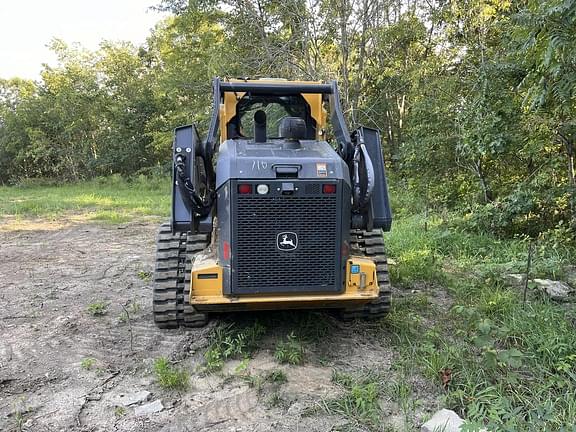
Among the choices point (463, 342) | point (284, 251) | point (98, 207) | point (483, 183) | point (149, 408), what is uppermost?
point (483, 183)

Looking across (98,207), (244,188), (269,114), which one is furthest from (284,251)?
(98,207)

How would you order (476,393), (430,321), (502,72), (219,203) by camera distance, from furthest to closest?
(502,72) < (430,321) < (219,203) < (476,393)

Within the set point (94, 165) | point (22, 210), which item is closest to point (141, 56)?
point (94, 165)

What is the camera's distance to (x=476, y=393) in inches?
132

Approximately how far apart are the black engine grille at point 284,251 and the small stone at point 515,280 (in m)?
2.60

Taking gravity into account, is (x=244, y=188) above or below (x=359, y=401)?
above

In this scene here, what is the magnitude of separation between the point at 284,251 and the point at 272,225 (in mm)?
213

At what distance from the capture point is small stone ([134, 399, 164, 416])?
328cm

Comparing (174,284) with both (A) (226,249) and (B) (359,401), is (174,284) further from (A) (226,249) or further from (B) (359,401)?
(B) (359,401)

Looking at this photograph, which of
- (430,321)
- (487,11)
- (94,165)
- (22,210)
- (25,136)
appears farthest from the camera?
(25,136)

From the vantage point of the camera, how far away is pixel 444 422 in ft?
9.62

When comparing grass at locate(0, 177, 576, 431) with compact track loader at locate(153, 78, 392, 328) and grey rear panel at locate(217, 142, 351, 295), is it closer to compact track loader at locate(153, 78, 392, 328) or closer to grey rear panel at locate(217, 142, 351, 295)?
compact track loader at locate(153, 78, 392, 328)

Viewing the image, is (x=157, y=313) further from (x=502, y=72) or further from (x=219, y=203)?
(x=502, y=72)

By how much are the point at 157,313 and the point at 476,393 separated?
2530 millimetres
